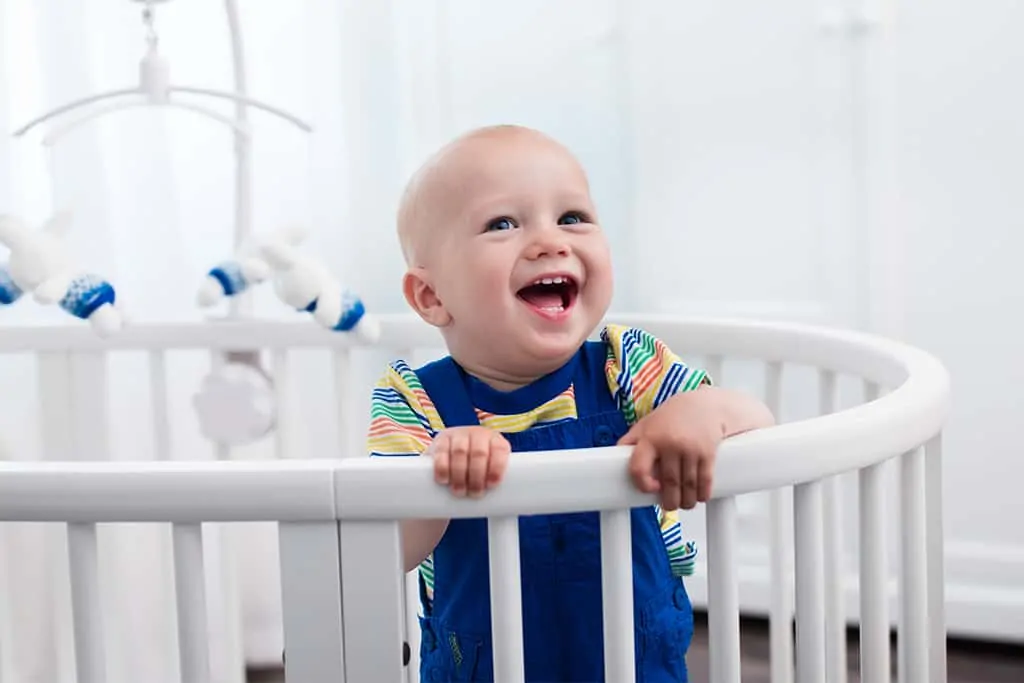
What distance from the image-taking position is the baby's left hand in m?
0.71

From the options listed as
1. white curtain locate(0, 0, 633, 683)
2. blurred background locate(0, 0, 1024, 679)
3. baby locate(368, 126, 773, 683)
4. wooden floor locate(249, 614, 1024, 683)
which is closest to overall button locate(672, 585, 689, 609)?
baby locate(368, 126, 773, 683)

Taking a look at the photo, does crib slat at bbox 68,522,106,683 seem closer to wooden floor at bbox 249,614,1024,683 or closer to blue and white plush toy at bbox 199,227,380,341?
blue and white plush toy at bbox 199,227,380,341

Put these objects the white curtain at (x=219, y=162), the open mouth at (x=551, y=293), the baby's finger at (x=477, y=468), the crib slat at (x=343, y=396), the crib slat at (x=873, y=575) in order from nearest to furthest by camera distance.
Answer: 1. the baby's finger at (x=477, y=468)
2. the crib slat at (x=873, y=575)
3. the open mouth at (x=551, y=293)
4. the crib slat at (x=343, y=396)
5. the white curtain at (x=219, y=162)

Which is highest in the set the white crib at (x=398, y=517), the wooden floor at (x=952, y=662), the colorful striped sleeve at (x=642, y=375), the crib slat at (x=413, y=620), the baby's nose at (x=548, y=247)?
the baby's nose at (x=548, y=247)

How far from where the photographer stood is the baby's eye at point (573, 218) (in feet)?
3.10

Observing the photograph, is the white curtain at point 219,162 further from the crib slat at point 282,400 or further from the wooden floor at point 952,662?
the wooden floor at point 952,662

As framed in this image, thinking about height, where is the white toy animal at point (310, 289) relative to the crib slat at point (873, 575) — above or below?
above

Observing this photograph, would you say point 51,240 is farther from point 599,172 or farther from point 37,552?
point 599,172

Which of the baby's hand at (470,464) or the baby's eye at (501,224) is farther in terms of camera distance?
the baby's eye at (501,224)

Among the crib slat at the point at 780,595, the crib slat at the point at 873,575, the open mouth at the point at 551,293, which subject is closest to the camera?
the crib slat at the point at 873,575

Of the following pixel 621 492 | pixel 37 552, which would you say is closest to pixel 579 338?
pixel 621 492

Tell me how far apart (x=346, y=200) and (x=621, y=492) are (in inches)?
48.0

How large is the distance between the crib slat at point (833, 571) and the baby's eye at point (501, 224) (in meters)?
0.29

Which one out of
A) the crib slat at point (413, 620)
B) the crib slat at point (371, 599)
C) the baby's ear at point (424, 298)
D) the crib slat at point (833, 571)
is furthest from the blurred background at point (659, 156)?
the crib slat at point (371, 599)
